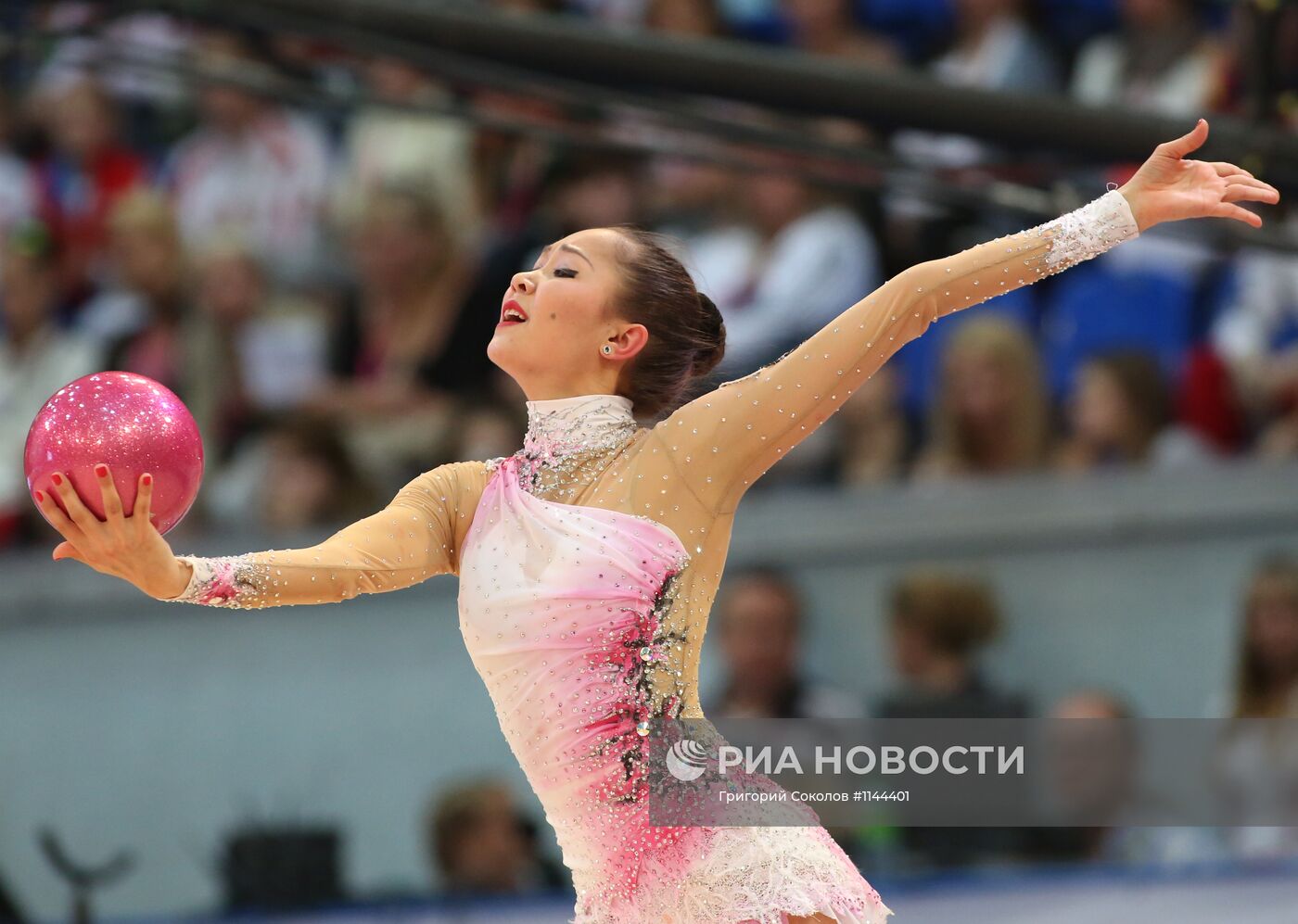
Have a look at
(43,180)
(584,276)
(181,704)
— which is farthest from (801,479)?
(43,180)

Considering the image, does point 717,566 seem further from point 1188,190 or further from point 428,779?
point 428,779

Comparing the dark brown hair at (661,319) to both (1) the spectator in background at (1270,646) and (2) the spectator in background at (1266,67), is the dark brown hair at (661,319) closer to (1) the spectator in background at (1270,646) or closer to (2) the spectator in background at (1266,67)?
(2) the spectator in background at (1266,67)

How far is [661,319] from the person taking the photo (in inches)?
112

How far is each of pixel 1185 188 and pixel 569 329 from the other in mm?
924

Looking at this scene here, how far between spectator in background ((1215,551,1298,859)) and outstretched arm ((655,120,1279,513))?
7.84 ft

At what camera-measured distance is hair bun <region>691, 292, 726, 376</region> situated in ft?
9.51

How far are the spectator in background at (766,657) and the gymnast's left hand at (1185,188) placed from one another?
269 cm

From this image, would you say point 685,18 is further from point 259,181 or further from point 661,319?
point 661,319

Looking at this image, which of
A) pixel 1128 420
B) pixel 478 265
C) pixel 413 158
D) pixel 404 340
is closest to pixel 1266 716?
pixel 1128 420

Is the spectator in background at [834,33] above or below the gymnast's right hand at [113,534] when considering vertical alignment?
above

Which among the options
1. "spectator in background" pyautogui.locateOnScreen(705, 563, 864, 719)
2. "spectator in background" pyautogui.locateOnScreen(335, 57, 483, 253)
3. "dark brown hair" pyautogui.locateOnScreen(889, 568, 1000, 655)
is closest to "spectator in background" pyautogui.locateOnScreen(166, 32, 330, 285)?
"spectator in background" pyautogui.locateOnScreen(335, 57, 483, 253)

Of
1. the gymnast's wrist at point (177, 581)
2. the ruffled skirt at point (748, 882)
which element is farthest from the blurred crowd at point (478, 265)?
the ruffled skirt at point (748, 882)

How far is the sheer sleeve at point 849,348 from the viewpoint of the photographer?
2.63 metres

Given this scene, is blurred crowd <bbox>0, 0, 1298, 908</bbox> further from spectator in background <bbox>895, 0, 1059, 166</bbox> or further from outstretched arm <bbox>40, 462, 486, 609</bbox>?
outstretched arm <bbox>40, 462, 486, 609</bbox>
